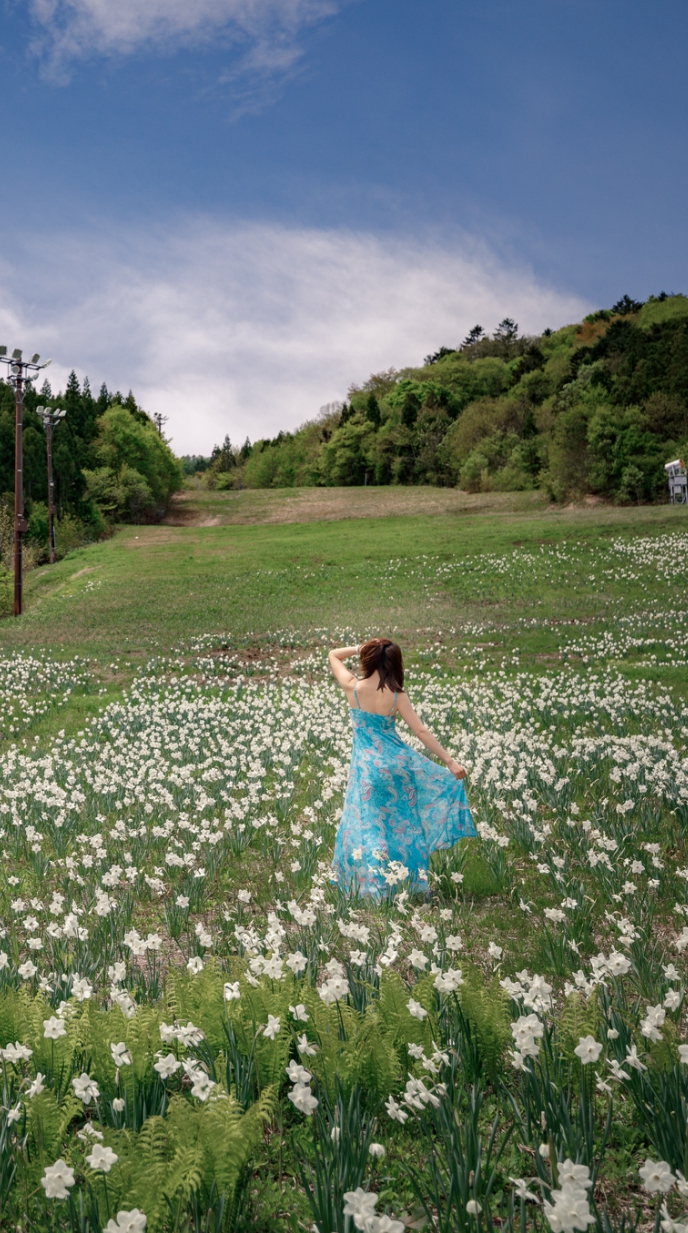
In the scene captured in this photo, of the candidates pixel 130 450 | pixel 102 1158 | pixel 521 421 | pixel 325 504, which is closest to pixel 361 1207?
pixel 102 1158

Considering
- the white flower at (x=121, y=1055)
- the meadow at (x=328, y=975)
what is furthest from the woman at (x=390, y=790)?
the white flower at (x=121, y=1055)

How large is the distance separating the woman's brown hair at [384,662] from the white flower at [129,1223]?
3674 millimetres

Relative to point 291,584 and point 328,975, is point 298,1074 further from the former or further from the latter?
point 291,584

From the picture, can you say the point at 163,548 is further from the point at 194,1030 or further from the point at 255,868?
the point at 194,1030

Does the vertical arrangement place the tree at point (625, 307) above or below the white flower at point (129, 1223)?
above

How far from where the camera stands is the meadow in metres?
2.33

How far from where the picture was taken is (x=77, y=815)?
6.85 metres

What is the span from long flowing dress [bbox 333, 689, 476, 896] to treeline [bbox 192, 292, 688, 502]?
4723 centimetres

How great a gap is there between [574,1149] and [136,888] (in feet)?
12.4

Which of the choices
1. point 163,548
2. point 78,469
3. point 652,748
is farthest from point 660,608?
point 78,469

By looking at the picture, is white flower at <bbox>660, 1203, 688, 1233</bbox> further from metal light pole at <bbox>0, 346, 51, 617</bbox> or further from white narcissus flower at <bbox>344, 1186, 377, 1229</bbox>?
metal light pole at <bbox>0, 346, 51, 617</bbox>

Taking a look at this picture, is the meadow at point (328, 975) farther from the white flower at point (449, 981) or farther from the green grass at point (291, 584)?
the green grass at point (291, 584)

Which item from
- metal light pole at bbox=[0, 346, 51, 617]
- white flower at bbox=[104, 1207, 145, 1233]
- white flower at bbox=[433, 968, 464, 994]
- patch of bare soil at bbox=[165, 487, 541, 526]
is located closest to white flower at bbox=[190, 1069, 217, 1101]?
white flower at bbox=[104, 1207, 145, 1233]

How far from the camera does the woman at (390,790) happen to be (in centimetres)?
534
